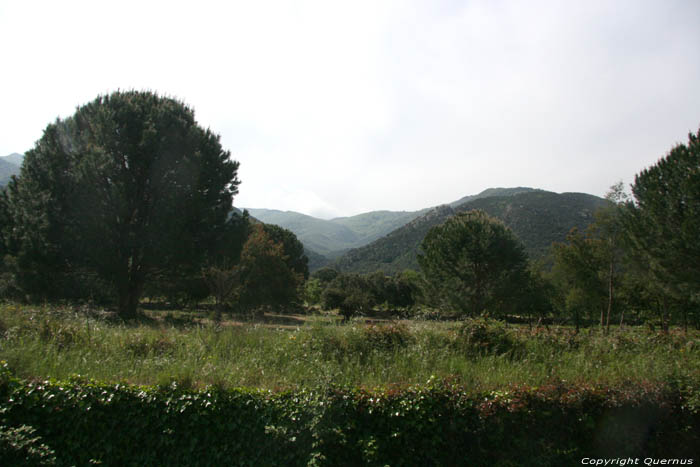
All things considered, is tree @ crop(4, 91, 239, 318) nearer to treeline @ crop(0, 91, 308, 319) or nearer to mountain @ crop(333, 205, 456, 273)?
treeline @ crop(0, 91, 308, 319)

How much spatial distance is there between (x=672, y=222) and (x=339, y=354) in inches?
837

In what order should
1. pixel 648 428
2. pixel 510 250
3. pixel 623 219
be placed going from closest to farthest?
pixel 648 428, pixel 623 219, pixel 510 250

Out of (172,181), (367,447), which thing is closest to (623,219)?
(367,447)

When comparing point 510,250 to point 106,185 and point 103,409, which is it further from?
point 103,409

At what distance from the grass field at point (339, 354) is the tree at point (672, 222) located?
46.7ft

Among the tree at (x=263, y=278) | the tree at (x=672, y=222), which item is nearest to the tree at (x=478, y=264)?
the tree at (x=672, y=222)

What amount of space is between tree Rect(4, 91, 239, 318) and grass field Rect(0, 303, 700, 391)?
9.73m

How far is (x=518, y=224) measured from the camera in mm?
79438

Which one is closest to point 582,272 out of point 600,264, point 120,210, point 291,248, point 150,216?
point 600,264

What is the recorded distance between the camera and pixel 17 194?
59.7 feet

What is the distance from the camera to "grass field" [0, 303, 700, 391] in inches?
A: 179

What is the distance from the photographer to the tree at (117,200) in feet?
53.1

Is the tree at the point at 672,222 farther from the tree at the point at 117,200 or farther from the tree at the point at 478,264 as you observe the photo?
the tree at the point at 117,200

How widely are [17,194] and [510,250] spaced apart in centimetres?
3069
